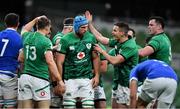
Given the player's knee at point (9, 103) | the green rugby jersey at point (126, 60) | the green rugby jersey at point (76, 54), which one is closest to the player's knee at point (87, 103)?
the green rugby jersey at point (76, 54)

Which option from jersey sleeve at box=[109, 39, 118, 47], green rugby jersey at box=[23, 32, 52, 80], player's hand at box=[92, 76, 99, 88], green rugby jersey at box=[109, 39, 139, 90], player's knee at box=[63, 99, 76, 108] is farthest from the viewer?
jersey sleeve at box=[109, 39, 118, 47]

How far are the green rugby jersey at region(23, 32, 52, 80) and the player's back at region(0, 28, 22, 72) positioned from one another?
0.34m

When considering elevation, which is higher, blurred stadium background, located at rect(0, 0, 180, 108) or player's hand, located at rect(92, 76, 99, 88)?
blurred stadium background, located at rect(0, 0, 180, 108)

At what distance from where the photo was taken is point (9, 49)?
1107 centimetres

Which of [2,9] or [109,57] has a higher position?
[2,9]

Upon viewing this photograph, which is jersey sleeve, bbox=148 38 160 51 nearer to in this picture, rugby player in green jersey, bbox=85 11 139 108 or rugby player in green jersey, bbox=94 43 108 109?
rugby player in green jersey, bbox=85 11 139 108

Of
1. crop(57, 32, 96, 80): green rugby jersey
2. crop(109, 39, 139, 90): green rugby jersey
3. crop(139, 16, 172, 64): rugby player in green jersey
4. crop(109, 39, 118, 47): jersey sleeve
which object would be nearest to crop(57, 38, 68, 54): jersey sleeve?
crop(57, 32, 96, 80): green rugby jersey

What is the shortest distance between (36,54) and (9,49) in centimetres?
69

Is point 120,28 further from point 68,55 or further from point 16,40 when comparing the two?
point 16,40

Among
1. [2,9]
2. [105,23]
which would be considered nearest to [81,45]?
[105,23]

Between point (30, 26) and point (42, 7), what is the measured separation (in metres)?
18.6

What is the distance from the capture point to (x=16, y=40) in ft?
36.3

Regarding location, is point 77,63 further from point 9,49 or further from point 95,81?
point 9,49

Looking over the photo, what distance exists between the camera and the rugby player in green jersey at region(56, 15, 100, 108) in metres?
10.9
